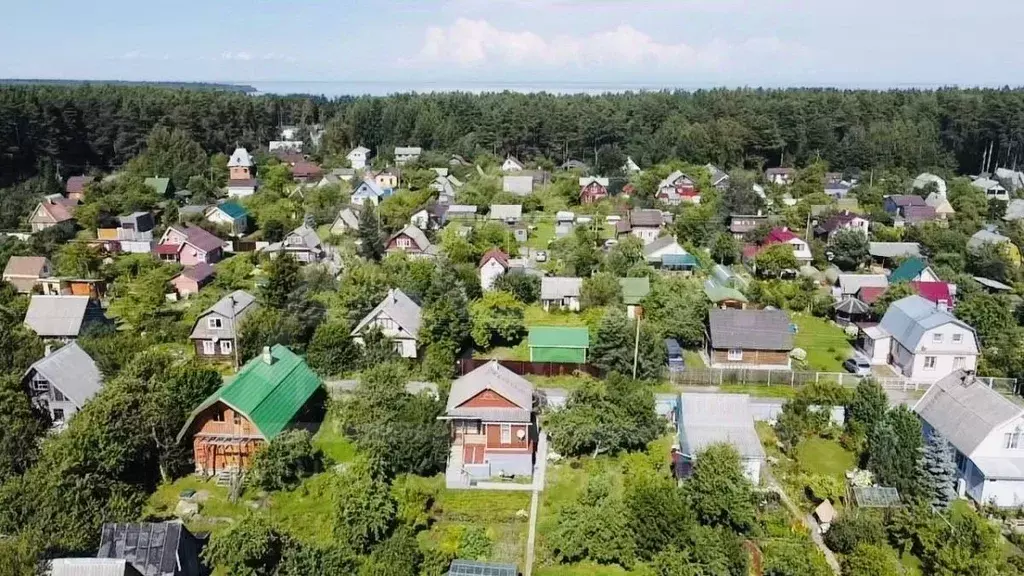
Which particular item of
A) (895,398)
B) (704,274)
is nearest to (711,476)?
(895,398)

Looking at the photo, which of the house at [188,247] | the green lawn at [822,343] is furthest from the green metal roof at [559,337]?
the house at [188,247]

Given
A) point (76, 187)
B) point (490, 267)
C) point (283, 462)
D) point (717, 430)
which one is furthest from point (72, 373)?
point (76, 187)

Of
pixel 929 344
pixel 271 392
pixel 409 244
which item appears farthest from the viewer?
pixel 409 244

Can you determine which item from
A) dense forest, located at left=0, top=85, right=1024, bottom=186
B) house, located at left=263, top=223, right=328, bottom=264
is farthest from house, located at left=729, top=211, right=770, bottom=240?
dense forest, located at left=0, top=85, right=1024, bottom=186

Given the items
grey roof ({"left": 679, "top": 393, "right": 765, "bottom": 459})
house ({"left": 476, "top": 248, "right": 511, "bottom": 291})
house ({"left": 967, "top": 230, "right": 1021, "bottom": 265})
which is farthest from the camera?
house ({"left": 967, "top": 230, "right": 1021, "bottom": 265})

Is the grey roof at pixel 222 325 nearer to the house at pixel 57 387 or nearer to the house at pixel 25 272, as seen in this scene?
the house at pixel 57 387

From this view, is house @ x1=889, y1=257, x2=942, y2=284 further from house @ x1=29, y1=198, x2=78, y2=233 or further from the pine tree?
house @ x1=29, y1=198, x2=78, y2=233

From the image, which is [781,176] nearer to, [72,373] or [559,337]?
[559,337]
